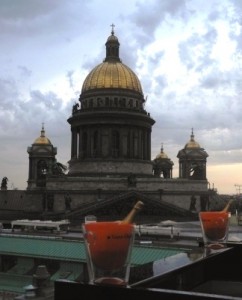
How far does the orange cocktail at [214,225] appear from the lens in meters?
5.88

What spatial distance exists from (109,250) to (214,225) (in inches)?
89.3

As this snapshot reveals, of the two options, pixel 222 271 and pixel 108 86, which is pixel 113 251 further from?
pixel 108 86

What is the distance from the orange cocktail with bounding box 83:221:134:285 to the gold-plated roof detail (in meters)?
66.2

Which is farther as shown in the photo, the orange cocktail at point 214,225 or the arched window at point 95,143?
the arched window at point 95,143

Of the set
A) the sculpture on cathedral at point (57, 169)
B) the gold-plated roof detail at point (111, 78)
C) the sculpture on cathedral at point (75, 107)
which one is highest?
the gold-plated roof detail at point (111, 78)

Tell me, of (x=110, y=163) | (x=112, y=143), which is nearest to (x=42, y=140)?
(x=112, y=143)

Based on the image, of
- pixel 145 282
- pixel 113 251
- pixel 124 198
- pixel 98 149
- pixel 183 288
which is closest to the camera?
pixel 113 251

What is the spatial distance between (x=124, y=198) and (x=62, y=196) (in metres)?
7.71

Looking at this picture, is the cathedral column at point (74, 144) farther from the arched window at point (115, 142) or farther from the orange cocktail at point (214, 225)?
the orange cocktail at point (214, 225)

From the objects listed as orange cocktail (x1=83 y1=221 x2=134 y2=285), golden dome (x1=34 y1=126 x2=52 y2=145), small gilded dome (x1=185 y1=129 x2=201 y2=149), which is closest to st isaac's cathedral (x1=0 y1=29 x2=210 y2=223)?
golden dome (x1=34 y1=126 x2=52 y2=145)

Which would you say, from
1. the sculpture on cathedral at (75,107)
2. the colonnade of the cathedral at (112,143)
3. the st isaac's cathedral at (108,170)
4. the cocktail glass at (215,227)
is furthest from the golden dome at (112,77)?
the cocktail glass at (215,227)

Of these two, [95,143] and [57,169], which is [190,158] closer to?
[95,143]

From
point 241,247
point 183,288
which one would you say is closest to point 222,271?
point 241,247

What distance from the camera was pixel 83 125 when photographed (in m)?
71.9
